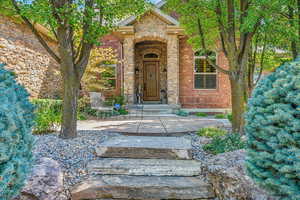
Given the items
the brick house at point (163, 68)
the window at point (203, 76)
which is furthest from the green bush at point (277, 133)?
the window at point (203, 76)

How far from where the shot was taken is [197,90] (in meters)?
11.1

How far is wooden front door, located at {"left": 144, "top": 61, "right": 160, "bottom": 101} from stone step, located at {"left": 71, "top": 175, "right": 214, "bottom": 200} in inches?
369

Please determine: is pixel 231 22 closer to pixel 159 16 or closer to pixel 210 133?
pixel 210 133

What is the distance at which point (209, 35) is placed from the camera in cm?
559

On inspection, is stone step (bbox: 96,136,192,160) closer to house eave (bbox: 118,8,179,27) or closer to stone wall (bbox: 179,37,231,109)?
house eave (bbox: 118,8,179,27)

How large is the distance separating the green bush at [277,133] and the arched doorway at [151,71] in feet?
32.0

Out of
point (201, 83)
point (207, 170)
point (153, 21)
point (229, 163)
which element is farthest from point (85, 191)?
point (201, 83)

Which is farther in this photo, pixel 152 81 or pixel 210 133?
pixel 152 81

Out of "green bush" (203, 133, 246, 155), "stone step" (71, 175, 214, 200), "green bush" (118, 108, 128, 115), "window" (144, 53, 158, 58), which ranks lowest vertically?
"stone step" (71, 175, 214, 200)

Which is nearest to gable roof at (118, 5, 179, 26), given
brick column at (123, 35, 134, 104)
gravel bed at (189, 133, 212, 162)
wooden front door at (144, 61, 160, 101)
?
brick column at (123, 35, 134, 104)

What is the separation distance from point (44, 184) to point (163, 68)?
999 centimetres

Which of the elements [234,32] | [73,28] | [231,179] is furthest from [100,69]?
[231,179]

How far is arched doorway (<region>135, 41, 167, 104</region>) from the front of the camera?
11.8m

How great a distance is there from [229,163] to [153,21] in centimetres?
846
